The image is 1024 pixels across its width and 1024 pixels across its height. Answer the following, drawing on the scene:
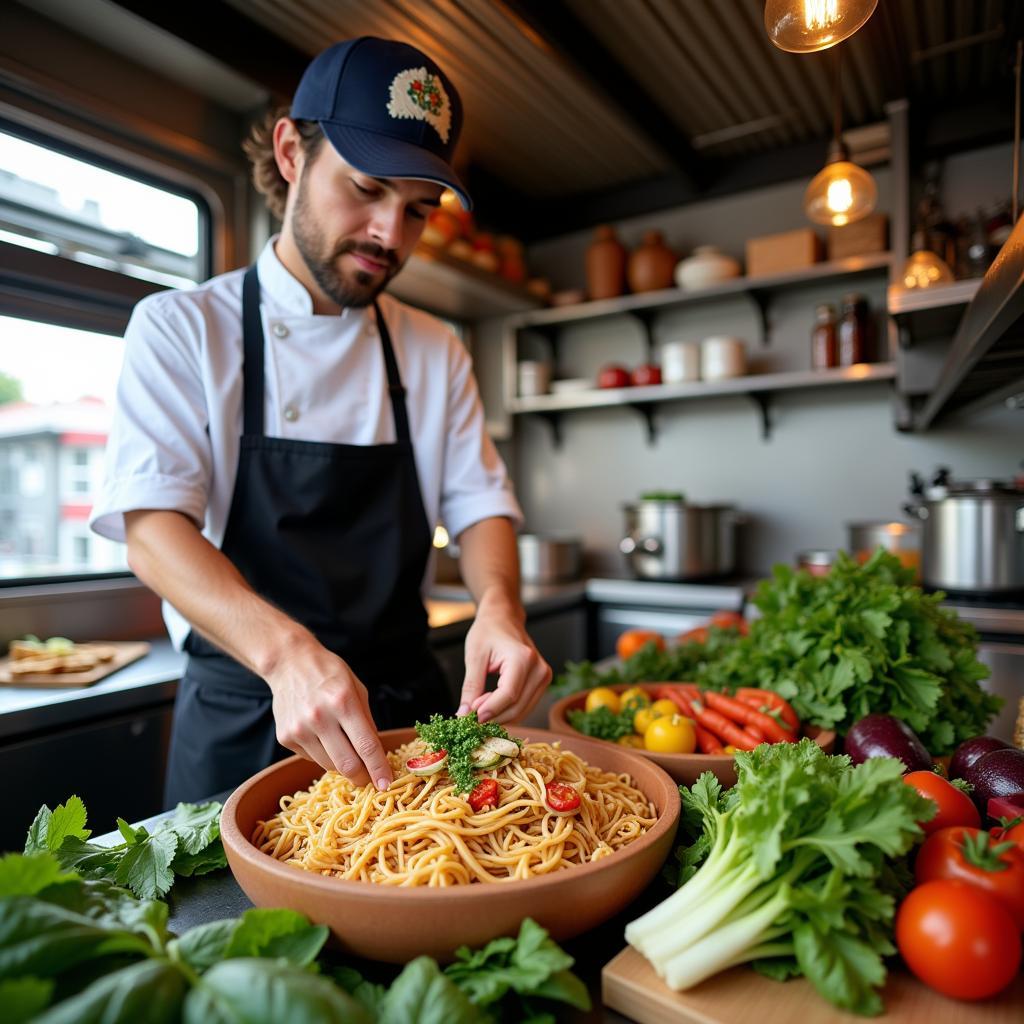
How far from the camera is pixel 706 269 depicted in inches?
143

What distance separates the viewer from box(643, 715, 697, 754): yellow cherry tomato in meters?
1.25

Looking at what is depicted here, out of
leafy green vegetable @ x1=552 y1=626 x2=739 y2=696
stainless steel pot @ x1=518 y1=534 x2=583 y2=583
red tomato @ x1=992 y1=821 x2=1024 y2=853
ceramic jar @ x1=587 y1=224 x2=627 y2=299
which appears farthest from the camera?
ceramic jar @ x1=587 y1=224 x2=627 y2=299

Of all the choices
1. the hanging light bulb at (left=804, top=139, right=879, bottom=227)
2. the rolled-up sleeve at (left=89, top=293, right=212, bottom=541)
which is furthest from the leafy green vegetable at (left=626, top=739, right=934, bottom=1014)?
the hanging light bulb at (left=804, top=139, right=879, bottom=227)

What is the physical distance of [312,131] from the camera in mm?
1483

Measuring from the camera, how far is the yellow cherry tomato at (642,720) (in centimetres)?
137

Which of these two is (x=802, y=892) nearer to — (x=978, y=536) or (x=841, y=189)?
(x=841, y=189)

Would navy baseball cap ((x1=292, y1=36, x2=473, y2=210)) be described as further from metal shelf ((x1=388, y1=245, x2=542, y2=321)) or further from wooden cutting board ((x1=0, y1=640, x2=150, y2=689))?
metal shelf ((x1=388, y1=245, x2=542, y2=321))

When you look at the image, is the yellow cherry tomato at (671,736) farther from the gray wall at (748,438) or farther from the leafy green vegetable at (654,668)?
the gray wall at (748,438)

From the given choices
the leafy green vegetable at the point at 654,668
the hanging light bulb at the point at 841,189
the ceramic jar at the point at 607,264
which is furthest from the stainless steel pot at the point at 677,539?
the leafy green vegetable at the point at 654,668

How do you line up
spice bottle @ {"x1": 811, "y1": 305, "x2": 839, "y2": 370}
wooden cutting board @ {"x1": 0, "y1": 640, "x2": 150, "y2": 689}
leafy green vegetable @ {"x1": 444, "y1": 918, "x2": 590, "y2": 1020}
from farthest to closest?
1. spice bottle @ {"x1": 811, "y1": 305, "x2": 839, "y2": 370}
2. wooden cutting board @ {"x1": 0, "y1": 640, "x2": 150, "y2": 689}
3. leafy green vegetable @ {"x1": 444, "y1": 918, "x2": 590, "y2": 1020}

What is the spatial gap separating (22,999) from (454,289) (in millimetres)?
3468

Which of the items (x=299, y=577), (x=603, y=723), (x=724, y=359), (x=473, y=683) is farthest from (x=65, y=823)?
(x=724, y=359)

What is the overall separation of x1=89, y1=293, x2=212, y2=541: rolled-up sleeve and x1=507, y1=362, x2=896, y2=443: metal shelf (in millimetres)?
2629

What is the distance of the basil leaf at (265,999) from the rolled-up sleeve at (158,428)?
89 cm
